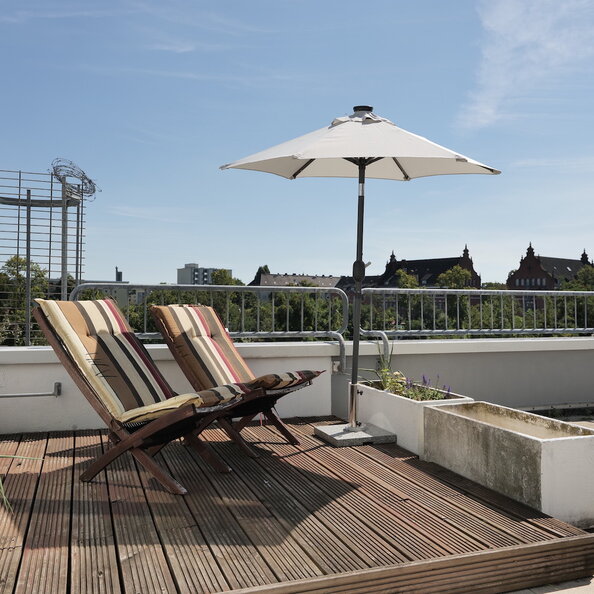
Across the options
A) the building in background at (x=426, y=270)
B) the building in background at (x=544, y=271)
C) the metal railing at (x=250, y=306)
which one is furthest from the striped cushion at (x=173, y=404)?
the building in background at (x=544, y=271)

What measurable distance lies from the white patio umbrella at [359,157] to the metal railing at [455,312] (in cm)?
109

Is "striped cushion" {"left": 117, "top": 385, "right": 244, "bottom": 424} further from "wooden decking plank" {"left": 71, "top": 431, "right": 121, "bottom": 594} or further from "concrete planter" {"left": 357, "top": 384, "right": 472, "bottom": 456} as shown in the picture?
"concrete planter" {"left": 357, "top": 384, "right": 472, "bottom": 456}

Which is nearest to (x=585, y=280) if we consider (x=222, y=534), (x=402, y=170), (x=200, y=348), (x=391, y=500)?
(x=402, y=170)

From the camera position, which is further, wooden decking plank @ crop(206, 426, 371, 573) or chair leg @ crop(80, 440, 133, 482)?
chair leg @ crop(80, 440, 133, 482)

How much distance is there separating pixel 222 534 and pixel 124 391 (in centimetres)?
118

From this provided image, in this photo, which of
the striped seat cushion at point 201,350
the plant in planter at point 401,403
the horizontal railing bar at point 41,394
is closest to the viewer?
the plant in planter at point 401,403

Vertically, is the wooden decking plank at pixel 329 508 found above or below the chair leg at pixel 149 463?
below

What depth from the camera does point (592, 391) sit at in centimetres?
651

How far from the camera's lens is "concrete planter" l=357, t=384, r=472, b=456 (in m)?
4.00

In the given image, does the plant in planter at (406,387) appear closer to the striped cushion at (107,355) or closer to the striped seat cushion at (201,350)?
the striped seat cushion at (201,350)

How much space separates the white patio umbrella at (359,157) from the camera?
371cm

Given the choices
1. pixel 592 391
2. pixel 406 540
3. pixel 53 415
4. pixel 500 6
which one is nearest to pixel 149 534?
pixel 406 540

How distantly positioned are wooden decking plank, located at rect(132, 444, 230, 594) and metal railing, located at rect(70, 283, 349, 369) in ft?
7.01

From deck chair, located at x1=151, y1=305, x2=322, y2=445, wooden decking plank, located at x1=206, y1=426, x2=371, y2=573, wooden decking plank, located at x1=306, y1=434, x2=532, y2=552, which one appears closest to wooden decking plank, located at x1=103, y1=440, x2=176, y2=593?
wooden decking plank, located at x1=206, y1=426, x2=371, y2=573
